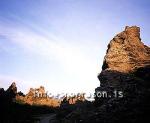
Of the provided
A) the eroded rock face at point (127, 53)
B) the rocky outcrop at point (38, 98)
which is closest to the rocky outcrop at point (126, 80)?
the eroded rock face at point (127, 53)

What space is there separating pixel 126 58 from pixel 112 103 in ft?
43.7

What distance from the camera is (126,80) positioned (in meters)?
31.8

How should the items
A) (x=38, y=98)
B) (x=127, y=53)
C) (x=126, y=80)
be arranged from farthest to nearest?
(x=38, y=98), (x=127, y=53), (x=126, y=80)

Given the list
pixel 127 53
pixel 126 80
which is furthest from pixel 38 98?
pixel 126 80

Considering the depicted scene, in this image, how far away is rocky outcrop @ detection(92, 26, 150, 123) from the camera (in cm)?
2166

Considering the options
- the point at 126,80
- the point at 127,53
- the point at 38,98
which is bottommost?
the point at 38,98

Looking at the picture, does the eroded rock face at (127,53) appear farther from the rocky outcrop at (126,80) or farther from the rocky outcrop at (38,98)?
the rocky outcrop at (38,98)

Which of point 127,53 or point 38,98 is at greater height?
point 127,53

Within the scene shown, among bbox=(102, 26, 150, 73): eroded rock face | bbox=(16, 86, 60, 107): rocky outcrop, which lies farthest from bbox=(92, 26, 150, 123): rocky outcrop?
bbox=(16, 86, 60, 107): rocky outcrop

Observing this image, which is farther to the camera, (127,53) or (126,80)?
(127,53)

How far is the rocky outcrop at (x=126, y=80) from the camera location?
2166 centimetres

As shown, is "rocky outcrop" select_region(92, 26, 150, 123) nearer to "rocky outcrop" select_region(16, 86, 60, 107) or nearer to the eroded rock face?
the eroded rock face

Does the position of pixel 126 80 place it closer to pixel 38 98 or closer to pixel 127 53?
pixel 127 53

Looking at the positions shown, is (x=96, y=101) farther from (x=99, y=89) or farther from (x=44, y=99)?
(x=44, y=99)
